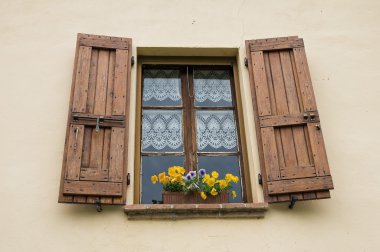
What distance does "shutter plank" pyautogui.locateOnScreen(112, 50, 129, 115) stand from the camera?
13.8 feet

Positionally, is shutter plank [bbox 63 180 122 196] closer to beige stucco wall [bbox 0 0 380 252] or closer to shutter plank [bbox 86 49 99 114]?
beige stucco wall [bbox 0 0 380 252]

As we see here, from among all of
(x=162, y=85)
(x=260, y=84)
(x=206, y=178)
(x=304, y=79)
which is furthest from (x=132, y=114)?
(x=304, y=79)

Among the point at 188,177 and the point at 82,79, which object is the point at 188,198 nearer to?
the point at 188,177

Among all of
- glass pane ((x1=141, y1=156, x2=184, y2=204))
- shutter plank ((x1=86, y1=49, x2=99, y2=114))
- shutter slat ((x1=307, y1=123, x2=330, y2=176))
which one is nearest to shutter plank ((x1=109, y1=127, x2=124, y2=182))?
shutter plank ((x1=86, y1=49, x2=99, y2=114))

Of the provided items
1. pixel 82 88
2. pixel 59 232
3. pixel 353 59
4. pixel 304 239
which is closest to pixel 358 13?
pixel 353 59

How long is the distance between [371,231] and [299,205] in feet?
1.85

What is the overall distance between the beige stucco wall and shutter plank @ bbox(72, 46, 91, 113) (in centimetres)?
23

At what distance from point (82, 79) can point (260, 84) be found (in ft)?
4.92

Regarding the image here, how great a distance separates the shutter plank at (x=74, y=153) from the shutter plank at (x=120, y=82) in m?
0.35

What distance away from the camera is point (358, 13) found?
5.11 m

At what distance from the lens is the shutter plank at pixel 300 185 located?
12.7 feet

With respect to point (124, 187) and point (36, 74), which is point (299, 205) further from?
point (36, 74)

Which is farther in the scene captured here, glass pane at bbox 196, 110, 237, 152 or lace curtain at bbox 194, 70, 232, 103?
lace curtain at bbox 194, 70, 232, 103

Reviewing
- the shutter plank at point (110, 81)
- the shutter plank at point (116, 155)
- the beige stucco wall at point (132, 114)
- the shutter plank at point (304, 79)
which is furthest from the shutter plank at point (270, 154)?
the shutter plank at point (110, 81)
